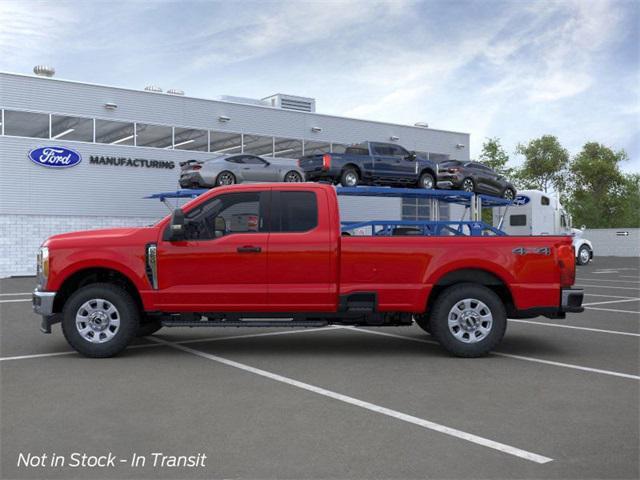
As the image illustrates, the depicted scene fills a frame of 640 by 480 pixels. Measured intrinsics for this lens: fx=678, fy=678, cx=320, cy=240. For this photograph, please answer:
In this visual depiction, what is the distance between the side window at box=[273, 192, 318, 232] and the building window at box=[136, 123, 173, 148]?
23.4 metres

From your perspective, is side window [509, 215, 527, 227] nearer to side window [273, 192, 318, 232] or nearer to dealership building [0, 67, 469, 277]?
dealership building [0, 67, 469, 277]

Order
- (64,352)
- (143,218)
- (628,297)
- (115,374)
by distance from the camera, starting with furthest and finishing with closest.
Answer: (143,218) < (628,297) < (64,352) < (115,374)

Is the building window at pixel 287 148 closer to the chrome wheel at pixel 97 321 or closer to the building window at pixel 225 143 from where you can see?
the building window at pixel 225 143

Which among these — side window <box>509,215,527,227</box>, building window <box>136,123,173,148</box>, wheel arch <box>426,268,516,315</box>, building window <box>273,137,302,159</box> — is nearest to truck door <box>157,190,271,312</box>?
wheel arch <box>426,268,516,315</box>

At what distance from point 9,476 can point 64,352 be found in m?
4.49

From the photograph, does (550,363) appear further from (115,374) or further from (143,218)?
(143,218)

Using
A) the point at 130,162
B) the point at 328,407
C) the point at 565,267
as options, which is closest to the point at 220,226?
the point at 328,407

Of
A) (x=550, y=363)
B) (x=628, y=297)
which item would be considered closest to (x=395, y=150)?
(x=628, y=297)

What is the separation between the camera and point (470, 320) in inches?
314

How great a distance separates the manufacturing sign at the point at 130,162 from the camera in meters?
28.8

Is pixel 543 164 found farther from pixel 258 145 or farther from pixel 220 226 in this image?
pixel 220 226

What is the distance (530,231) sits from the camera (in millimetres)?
30297

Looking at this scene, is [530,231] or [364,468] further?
[530,231]

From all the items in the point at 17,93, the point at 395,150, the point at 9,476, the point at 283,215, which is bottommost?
the point at 9,476
